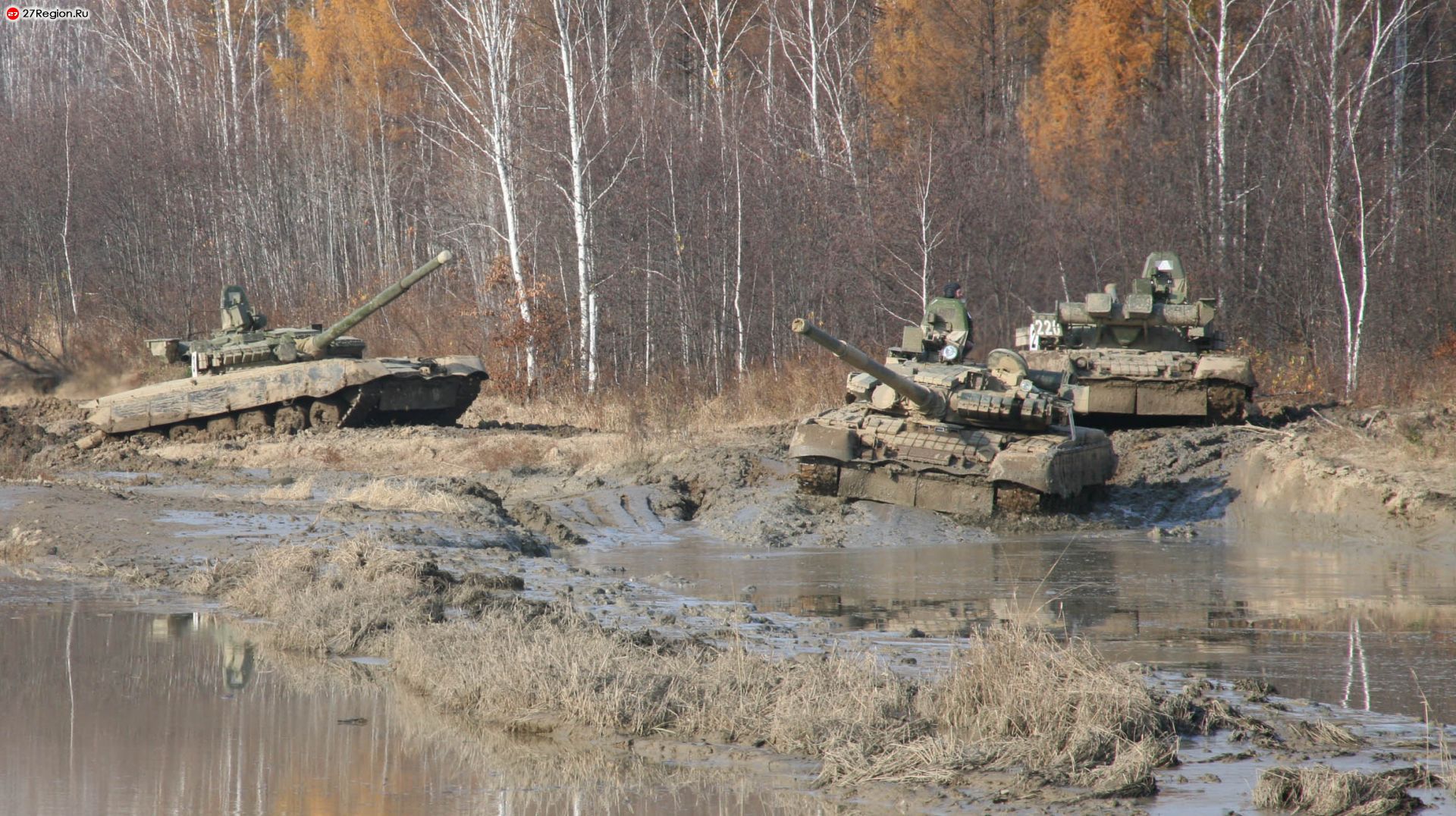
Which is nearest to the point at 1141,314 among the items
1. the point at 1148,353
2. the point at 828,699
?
the point at 1148,353

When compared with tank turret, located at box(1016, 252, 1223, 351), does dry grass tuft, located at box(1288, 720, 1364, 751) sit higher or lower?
lower

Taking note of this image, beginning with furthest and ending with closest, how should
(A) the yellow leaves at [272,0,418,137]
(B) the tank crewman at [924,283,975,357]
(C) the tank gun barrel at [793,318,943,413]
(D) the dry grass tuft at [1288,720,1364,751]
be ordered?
(A) the yellow leaves at [272,0,418,137] → (B) the tank crewman at [924,283,975,357] → (C) the tank gun barrel at [793,318,943,413] → (D) the dry grass tuft at [1288,720,1364,751]

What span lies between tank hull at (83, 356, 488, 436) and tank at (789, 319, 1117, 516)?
843 centimetres

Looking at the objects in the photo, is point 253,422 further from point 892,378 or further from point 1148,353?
point 1148,353

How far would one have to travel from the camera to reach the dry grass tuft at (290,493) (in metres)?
15.7

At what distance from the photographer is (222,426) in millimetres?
21484

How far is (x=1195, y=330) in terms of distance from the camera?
19938mm

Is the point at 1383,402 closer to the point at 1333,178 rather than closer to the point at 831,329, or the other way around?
the point at 1333,178

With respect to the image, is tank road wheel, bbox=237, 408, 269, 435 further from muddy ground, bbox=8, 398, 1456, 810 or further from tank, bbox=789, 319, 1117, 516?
tank, bbox=789, 319, 1117, 516

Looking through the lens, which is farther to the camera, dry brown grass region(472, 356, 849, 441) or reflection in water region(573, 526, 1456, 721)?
dry brown grass region(472, 356, 849, 441)

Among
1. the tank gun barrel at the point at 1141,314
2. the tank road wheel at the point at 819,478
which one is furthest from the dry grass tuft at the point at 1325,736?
the tank gun barrel at the point at 1141,314

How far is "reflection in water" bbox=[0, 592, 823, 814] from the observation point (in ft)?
19.5

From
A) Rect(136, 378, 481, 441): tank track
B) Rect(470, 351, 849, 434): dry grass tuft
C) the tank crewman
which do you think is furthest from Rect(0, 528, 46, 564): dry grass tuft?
the tank crewman

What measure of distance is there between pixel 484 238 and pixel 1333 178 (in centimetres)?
1863
